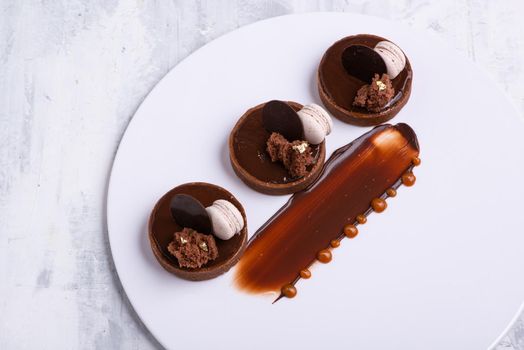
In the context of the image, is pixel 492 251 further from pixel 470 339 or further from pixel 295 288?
pixel 295 288

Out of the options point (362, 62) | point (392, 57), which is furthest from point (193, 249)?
point (392, 57)

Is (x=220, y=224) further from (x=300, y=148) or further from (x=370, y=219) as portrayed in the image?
(x=370, y=219)

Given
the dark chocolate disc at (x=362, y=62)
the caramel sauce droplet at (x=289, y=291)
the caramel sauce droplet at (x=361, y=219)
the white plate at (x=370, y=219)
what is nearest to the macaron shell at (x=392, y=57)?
the dark chocolate disc at (x=362, y=62)

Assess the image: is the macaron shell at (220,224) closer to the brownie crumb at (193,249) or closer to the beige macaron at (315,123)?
the brownie crumb at (193,249)

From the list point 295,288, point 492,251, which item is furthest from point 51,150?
point 492,251

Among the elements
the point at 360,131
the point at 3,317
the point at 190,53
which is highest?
the point at 360,131
